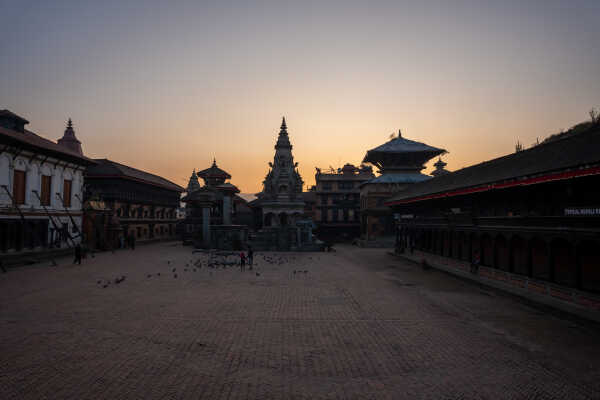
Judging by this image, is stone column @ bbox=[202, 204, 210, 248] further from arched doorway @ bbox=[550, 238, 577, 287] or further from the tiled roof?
arched doorway @ bbox=[550, 238, 577, 287]

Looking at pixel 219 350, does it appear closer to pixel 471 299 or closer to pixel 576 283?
pixel 471 299

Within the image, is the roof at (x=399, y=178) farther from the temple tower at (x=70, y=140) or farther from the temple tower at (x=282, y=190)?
the temple tower at (x=70, y=140)

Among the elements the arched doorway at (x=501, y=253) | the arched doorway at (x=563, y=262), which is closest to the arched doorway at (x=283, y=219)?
the arched doorway at (x=501, y=253)

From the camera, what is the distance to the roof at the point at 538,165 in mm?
12727

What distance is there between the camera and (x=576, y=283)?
13773 mm

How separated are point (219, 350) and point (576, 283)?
14551mm

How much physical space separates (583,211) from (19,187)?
1461 inches

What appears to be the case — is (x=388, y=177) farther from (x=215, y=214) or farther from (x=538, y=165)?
(x=538, y=165)

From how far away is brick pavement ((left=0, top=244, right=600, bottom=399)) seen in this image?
7203mm

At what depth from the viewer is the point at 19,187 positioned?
27172mm

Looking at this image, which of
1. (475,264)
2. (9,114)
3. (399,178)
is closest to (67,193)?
(9,114)

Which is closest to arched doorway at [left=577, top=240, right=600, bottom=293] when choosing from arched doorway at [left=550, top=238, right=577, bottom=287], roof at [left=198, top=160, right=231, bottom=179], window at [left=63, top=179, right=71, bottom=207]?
arched doorway at [left=550, top=238, right=577, bottom=287]

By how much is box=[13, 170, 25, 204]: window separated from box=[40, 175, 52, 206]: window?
214cm

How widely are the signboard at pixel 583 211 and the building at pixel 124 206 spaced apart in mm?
38351
